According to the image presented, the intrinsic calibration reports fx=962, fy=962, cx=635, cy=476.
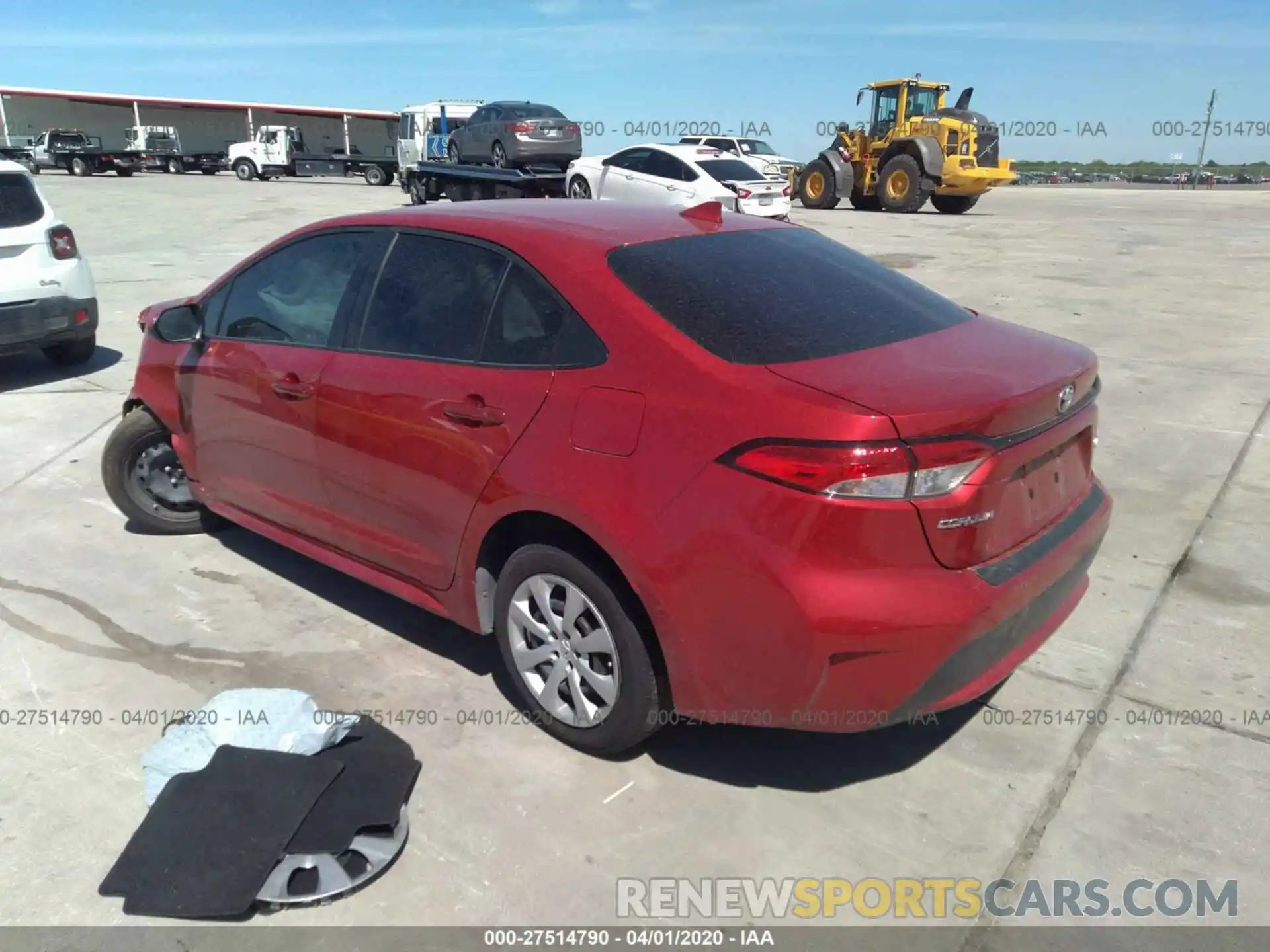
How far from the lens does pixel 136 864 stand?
257cm

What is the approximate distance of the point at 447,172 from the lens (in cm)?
2005

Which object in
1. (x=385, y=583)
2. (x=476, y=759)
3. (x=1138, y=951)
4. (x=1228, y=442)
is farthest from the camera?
(x=1228, y=442)

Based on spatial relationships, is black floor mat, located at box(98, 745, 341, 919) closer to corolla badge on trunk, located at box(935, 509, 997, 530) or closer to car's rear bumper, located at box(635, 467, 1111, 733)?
car's rear bumper, located at box(635, 467, 1111, 733)

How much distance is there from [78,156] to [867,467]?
42.9 meters

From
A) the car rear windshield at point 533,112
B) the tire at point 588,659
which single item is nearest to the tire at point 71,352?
the tire at point 588,659

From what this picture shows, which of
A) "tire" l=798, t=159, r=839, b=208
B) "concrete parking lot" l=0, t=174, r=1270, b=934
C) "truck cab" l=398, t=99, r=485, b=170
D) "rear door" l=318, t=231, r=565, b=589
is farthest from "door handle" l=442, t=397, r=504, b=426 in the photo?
"truck cab" l=398, t=99, r=485, b=170

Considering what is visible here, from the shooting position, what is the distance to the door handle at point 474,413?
9.78 feet

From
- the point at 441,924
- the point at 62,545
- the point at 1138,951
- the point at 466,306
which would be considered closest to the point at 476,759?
the point at 441,924

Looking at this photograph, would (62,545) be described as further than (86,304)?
No

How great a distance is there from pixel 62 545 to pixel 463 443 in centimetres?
282

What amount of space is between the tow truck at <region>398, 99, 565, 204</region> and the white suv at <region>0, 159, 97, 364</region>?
16.3 ft

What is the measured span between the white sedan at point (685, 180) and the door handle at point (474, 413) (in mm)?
13416

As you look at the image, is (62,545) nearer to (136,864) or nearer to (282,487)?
(282,487)

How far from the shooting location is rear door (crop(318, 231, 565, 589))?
301 centimetres
